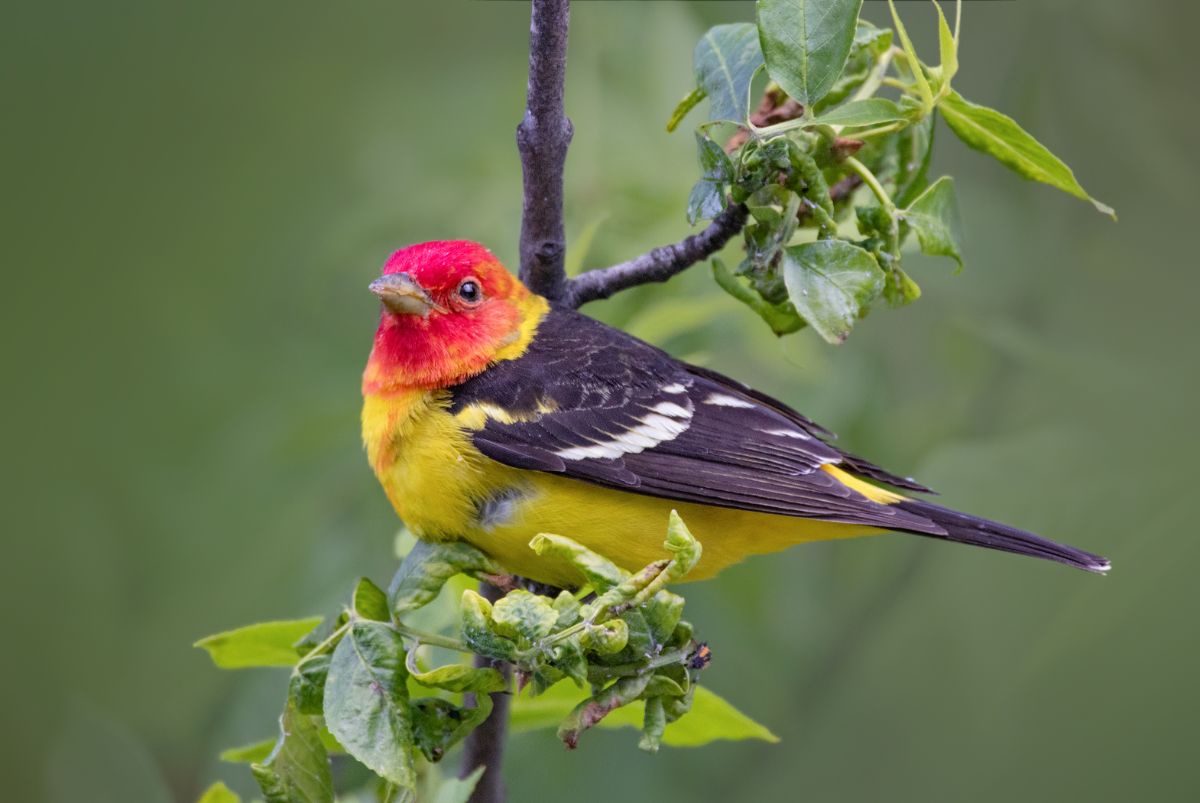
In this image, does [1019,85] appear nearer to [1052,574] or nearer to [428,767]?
[1052,574]

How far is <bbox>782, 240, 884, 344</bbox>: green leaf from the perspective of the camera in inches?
87.7

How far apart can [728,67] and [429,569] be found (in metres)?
1.08

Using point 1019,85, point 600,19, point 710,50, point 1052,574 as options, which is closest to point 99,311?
point 600,19

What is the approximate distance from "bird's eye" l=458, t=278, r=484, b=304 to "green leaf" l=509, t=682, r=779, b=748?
37.6 inches

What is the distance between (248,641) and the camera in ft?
7.72

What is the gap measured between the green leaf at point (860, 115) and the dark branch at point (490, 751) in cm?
118

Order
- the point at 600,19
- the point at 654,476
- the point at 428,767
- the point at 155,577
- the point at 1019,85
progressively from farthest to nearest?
the point at 1019,85
the point at 600,19
the point at 155,577
the point at 654,476
the point at 428,767

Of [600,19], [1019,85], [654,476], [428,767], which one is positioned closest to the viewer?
[428,767]

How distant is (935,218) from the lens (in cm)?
235

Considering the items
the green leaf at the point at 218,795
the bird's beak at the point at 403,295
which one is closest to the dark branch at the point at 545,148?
the bird's beak at the point at 403,295

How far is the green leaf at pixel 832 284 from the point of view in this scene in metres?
2.23

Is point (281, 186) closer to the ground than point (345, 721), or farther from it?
farther from it

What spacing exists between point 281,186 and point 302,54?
1.36 ft

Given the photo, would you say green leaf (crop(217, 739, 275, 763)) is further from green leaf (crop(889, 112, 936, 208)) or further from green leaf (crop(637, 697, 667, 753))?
green leaf (crop(889, 112, 936, 208))
